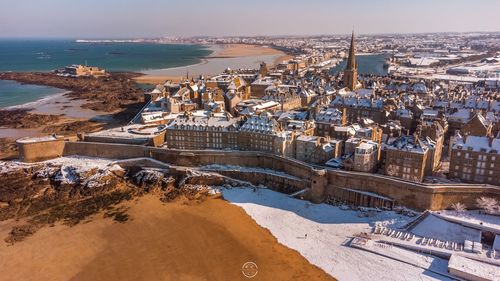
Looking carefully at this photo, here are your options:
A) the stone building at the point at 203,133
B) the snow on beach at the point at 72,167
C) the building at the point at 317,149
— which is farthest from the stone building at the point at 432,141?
the snow on beach at the point at 72,167

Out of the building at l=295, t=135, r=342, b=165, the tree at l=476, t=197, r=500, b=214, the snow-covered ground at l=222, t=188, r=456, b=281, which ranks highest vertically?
the building at l=295, t=135, r=342, b=165

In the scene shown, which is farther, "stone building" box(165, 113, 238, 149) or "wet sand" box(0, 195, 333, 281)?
"stone building" box(165, 113, 238, 149)

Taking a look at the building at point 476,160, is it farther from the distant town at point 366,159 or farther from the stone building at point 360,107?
the stone building at point 360,107

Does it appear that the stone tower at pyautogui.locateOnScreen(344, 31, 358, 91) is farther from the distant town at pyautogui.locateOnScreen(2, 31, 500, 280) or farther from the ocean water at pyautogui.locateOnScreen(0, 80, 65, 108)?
the ocean water at pyautogui.locateOnScreen(0, 80, 65, 108)

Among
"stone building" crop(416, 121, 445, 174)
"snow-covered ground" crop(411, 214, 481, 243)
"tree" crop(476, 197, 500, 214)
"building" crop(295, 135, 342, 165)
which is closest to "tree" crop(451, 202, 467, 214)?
"tree" crop(476, 197, 500, 214)

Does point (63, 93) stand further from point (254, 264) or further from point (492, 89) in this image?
point (492, 89)
